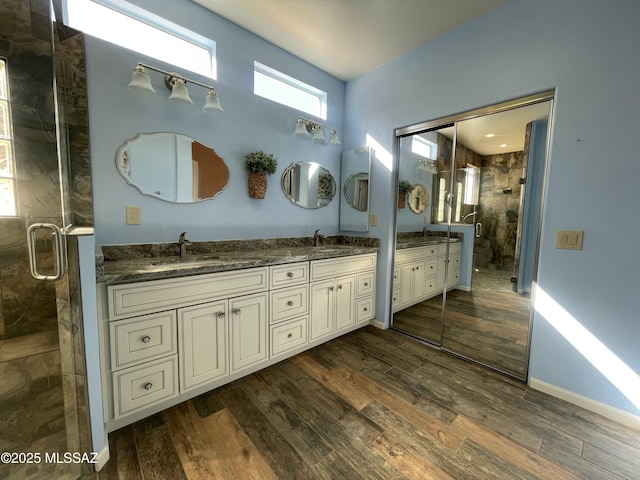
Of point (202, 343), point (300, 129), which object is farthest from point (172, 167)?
point (202, 343)

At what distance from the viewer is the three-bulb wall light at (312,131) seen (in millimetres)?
2455

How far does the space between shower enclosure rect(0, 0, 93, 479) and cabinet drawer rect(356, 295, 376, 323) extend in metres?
2.12

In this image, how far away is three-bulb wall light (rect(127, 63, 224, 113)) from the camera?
1.60 metres

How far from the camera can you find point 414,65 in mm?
2420

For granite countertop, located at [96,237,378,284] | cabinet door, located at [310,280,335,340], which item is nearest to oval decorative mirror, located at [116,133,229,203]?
granite countertop, located at [96,237,378,284]

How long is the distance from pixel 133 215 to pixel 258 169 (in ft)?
3.34

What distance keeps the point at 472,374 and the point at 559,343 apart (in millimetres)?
630

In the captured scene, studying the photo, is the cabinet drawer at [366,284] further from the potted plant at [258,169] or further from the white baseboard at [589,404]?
the white baseboard at [589,404]

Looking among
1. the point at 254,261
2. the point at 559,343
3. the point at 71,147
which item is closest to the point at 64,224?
the point at 71,147

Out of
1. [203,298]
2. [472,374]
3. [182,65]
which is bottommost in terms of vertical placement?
[472,374]

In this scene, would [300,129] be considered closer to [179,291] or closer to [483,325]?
[179,291]

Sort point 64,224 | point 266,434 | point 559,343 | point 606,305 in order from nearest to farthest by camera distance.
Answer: point 64,224, point 266,434, point 606,305, point 559,343

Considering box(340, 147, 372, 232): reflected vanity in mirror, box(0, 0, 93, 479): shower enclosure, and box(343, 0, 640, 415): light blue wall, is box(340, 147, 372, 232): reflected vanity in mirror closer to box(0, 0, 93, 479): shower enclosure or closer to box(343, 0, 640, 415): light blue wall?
box(343, 0, 640, 415): light blue wall

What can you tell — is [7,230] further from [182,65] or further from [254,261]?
[182,65]
